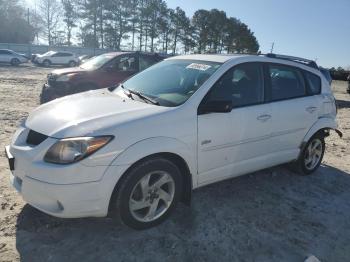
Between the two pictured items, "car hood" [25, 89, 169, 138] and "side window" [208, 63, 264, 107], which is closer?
"car hood" [25, 89, 169, 138]

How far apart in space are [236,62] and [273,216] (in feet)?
6.02

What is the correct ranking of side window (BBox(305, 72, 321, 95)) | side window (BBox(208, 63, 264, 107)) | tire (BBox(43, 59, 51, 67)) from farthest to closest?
tire (BBox(43, 59, 51, 67)) → side window (BBox(305, 72, 321, 95)) → side window (BBox(208, 63, 264, 107))

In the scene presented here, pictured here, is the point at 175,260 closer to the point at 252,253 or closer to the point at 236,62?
the point at 252,253

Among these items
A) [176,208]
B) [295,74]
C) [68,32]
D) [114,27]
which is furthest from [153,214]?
[68,32]

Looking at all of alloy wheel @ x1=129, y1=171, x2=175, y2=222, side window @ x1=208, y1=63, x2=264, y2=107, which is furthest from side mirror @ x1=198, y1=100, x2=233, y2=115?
alloy wheel @ x1=129, y1=171, x2=175, y2=222

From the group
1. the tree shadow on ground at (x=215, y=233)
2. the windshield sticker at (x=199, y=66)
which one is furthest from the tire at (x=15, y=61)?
the tree shadow on ground at (x=215, y=233)

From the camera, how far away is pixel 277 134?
474 centimetres

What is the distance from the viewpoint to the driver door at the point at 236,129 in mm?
3939

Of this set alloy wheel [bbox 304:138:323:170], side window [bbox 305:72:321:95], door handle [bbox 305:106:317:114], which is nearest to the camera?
door handle [bbox 305:106:317:114]

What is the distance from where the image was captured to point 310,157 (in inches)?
222

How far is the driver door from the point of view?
3939 mm

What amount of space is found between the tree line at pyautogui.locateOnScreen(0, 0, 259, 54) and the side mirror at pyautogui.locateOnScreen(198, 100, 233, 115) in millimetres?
54327

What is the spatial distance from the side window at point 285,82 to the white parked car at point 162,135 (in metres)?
0.01

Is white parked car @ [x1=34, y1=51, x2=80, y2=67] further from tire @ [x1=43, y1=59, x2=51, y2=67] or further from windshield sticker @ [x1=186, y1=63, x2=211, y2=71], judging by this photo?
windshield sticker @ [x1=186, y1=63, x2=211, y2=71]
